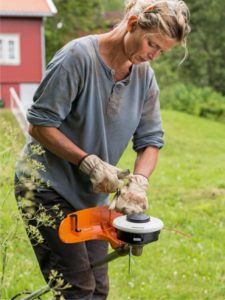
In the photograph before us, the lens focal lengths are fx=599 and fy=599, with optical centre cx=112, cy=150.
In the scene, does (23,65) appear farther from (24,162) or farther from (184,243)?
(24,162)

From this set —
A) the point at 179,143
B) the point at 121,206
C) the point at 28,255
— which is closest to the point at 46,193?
the point at 121,206

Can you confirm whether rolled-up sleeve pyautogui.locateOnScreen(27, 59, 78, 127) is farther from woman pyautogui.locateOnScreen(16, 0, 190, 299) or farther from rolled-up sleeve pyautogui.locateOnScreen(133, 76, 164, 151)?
rolled-up sleeve pyautogui.locateOnScreen(133, 76, 164, 151)

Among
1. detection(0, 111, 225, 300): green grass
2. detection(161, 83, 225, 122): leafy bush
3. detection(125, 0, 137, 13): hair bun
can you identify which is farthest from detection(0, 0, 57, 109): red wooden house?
detection(125, 0, 137, 13): hair bun

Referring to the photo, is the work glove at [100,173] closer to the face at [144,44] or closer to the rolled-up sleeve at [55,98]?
the rolled-up sleeve at [55,98]

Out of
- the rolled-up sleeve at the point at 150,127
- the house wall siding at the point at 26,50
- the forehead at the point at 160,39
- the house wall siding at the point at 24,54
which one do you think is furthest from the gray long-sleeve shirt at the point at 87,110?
the house wall siding at the point at 26,50

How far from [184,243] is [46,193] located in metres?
2.78

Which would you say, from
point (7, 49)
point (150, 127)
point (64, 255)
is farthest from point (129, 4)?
point (7, 49)

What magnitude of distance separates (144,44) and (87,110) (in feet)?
1.17

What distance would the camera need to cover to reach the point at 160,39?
2.28 m

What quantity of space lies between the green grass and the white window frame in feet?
39.1

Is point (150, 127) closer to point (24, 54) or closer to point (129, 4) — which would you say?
point (129, 4)

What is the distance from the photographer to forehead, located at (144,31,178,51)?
7.43 ft

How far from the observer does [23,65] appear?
66.5ft

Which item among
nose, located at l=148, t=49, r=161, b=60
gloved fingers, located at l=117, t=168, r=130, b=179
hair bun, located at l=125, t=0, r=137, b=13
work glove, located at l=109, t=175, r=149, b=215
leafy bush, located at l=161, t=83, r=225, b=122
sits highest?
hair bun, located at l=125, t=0, r=137, b=13
